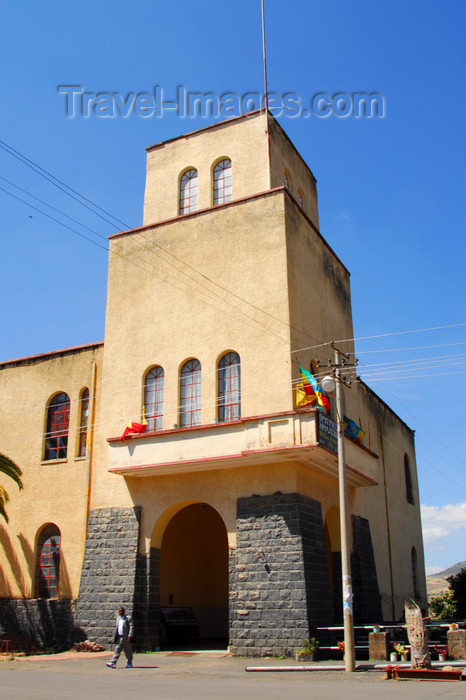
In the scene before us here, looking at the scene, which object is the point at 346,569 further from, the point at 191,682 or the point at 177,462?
the point at 177,462

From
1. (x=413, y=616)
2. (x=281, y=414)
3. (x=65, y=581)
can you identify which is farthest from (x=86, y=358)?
(x=413, y=616)

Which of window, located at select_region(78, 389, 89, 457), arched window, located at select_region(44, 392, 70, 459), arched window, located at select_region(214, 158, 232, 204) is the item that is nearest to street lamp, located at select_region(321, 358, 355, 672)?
arched window, located at select_region(214, 158, 232, 204)

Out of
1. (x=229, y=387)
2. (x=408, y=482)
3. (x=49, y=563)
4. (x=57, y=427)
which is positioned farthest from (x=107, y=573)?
(x=408, y=482)

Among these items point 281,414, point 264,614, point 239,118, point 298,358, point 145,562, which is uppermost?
point 239,118

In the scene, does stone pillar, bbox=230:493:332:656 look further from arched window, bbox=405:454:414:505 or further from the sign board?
Answer: arched window, bbox=405:454:414:505

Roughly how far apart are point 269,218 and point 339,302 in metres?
5.44

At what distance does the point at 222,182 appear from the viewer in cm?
2184

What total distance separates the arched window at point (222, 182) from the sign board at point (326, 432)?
852 cm

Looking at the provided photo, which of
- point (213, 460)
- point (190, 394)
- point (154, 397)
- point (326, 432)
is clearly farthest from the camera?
point (154, 397)

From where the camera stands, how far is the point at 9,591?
21.1m

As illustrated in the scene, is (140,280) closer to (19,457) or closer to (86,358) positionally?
(86,358)

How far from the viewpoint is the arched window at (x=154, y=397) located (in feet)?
63.1

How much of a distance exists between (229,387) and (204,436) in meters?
1.75

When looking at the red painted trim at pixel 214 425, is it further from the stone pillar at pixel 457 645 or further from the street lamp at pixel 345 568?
the stone pillar at pixel 457 645
